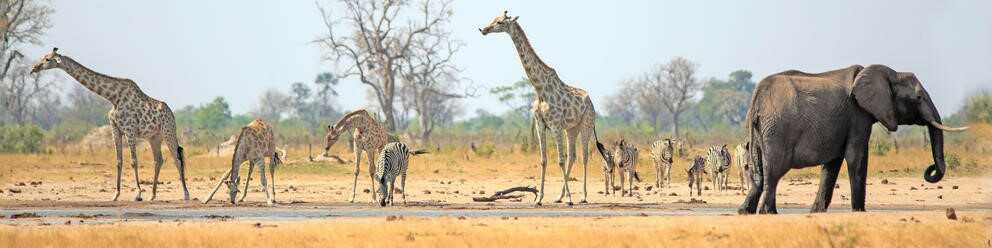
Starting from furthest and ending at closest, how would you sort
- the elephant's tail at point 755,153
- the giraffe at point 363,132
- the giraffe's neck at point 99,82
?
the giraffe at point 363,132, the giraffe's neck at point 99,82, the elephant's tail at point 755,153

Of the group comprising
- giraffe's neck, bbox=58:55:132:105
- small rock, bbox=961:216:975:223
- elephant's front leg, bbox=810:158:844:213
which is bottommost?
small rock, bbox=961:216:975:223

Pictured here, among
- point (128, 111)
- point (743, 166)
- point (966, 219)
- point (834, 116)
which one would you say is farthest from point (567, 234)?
point (743, 166)

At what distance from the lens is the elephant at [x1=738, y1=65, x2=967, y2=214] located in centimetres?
1761

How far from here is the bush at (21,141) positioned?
146 ft

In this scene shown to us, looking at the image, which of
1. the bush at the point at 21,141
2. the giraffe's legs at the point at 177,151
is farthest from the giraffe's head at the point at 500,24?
the bush at the point at 21,141

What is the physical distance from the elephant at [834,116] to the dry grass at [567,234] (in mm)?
895

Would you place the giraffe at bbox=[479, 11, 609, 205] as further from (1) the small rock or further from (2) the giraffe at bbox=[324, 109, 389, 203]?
(1) the small rock

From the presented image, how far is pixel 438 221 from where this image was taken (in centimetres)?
1788

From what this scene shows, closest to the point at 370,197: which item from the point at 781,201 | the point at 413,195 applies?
the point at 413,195

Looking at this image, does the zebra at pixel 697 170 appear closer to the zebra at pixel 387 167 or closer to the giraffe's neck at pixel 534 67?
the giraffe's neck at pixel 534 67

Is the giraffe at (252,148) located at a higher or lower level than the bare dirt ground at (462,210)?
higher

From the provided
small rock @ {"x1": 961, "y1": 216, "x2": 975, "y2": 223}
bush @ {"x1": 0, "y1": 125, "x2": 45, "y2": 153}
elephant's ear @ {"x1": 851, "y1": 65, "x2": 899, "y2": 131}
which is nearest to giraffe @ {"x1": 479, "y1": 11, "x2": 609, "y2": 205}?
elephant's ear @ {"x1": 851, "y1": 65, "x2": 899, "y2": 131}

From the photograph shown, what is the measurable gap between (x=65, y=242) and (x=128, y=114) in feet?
34.6

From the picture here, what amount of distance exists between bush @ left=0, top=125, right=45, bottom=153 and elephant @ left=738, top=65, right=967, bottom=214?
102ft
